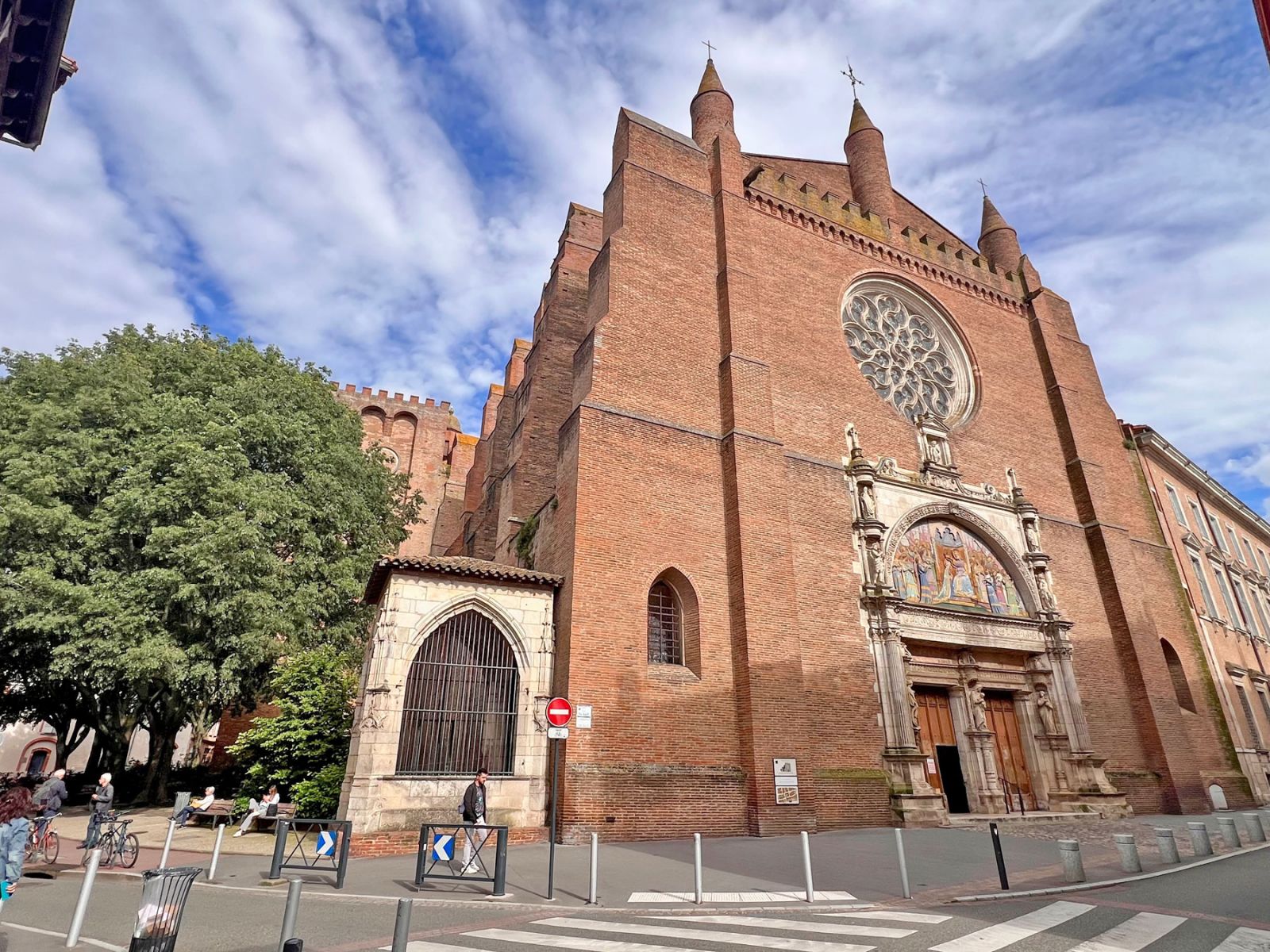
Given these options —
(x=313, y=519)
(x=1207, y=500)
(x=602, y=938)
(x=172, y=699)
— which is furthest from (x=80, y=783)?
(x=1207, y=500)

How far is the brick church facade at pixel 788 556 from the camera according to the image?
38.5 ft

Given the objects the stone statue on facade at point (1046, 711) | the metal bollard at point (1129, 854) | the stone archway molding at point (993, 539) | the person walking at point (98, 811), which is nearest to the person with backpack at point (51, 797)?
the person walking at point (98, 811)

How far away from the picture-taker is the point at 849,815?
1261 cm

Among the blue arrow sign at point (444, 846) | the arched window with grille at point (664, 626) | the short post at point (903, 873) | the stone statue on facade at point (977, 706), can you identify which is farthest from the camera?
the stone statue on facade at point (977, 706)

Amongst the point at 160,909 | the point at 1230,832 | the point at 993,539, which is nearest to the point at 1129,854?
the point at 1230,832

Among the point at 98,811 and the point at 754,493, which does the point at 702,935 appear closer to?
the point at 754,493

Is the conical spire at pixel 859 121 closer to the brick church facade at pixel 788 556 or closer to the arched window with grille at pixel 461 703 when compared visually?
the brick church facade at pixel 788 556

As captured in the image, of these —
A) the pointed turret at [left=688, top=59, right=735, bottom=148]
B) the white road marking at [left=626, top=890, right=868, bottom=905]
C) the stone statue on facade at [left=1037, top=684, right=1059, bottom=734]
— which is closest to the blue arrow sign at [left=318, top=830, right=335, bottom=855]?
the white road marking at [left=626, top=890, right=868, bottom=905]

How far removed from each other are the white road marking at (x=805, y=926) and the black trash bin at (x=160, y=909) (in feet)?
12.6

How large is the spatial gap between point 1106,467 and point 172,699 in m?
26.1

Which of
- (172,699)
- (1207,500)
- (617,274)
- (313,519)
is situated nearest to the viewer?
(617,274)

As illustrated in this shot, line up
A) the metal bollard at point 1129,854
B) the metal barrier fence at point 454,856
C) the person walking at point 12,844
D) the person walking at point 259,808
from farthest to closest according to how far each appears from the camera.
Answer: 1. the person walking at point 259,808
2. the metal bollard at point 1129,854
3. the metal barrier fence at point 454,856
4. the person walking at point 12,844

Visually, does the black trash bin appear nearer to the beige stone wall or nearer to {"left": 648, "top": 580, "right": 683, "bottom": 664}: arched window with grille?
the beige stone wall

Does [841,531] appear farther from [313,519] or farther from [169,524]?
[169,524]
